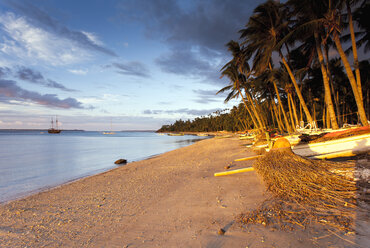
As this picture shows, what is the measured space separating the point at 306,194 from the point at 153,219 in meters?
3.02

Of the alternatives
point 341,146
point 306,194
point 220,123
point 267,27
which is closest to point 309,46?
point 267,27

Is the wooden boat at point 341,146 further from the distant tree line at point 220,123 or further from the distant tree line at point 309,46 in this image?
the distant tree line at point 220,123

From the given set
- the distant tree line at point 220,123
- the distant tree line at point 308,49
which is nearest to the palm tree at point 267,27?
the distant tree line at point 308,49

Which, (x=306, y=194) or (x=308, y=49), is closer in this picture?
(x=306, y=194)

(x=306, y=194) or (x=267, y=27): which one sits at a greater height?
(x=267, y=27)

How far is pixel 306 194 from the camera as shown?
3619mm

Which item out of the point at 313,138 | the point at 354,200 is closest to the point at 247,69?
the point at 313,138

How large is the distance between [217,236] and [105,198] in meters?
3.66

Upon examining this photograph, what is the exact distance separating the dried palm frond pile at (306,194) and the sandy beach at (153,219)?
0.90 feet

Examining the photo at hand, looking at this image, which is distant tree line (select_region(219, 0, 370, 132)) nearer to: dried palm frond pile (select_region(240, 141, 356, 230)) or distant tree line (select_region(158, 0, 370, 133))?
distant tree line (select_region(158, 0, 370, 133))

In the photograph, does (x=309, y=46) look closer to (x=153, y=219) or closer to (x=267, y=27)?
(x=267, y=27)

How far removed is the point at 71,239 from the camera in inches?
123

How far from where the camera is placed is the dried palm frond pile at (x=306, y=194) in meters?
2.97

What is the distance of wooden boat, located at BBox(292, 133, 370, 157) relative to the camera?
647cm
